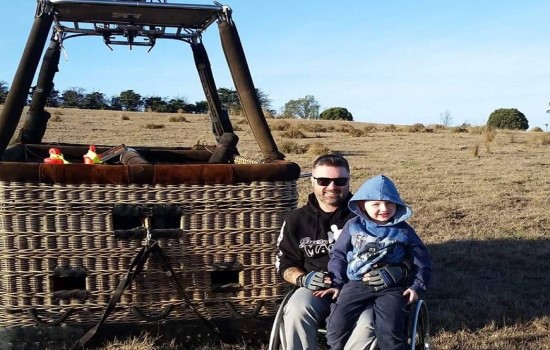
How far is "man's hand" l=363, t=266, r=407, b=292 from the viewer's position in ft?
9.97

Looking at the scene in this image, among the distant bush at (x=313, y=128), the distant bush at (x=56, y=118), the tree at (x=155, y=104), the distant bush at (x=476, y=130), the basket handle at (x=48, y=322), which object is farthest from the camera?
the tree at (x=155, y=104)

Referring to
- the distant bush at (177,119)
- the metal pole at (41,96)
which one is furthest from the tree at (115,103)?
the metal pole at (41,96)

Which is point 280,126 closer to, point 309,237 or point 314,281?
point 309,237

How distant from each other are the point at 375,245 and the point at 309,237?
0.40 meters

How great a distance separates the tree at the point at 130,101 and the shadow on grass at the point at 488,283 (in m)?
Answer: 30.3

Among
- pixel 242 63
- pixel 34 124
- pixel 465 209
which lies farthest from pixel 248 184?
pixel 465 209

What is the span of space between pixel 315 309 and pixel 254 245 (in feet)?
2.60

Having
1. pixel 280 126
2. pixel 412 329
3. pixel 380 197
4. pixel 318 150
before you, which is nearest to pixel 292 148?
pixel 318 150

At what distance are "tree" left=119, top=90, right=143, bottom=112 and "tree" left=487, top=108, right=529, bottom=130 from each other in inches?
870

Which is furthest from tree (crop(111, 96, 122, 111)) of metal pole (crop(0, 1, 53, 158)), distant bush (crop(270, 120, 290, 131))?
metal pole (crop(0, 1, 53, 158))

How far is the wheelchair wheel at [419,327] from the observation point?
9.45 ft

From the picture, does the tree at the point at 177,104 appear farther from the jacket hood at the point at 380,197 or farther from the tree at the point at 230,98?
the jacket hood at the point at 380,197

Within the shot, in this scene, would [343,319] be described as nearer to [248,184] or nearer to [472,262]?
[248,184]

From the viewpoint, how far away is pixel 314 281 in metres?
Result: 3.15
